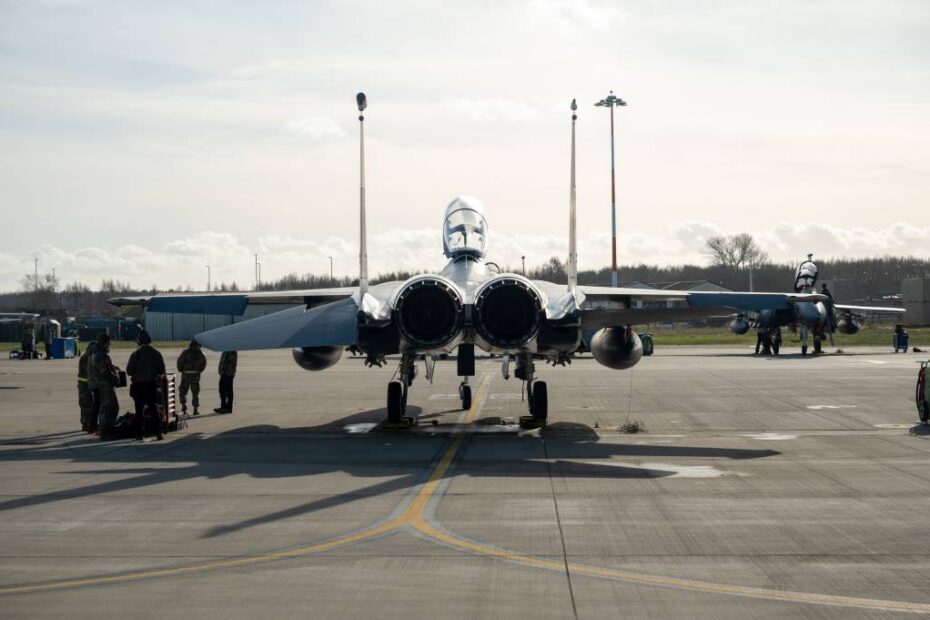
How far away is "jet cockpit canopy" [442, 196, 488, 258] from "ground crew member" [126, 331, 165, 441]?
5830 mm

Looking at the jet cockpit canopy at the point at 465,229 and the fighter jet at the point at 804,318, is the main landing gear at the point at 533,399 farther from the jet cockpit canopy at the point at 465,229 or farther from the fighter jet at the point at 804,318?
the fighter jet at the point at 804,318

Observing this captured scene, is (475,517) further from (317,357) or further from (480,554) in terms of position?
(317,357)

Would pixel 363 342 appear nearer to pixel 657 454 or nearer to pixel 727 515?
pixel 657 454

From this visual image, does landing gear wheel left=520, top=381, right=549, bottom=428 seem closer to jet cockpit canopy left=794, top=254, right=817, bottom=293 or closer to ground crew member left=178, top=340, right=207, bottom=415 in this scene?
ground crew member left=178, top=340, right=207, bottom=415

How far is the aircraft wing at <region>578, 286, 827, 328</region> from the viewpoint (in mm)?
13125

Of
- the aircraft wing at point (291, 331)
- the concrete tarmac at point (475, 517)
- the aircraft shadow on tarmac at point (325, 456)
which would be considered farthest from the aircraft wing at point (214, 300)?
the aircraft shadow on tarmac at point (325, 456)

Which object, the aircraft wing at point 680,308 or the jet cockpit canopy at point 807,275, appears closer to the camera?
the aircraft wing at point 680,308

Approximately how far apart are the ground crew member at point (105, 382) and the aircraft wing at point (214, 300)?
2.30 metres

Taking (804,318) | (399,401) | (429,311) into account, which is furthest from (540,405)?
(804,318)

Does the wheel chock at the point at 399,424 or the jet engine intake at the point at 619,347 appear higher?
the jet engine intake at the point at 619,347

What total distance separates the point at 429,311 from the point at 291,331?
7.07 feet

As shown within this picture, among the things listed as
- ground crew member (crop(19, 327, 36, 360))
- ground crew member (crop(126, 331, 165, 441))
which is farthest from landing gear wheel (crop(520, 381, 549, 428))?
ground crew member (crop(19, 327, 36, 360))

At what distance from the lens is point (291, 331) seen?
13836 mm

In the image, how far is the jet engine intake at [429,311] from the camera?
14.0 meters
